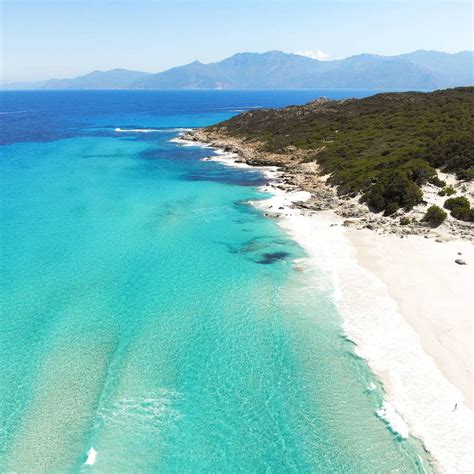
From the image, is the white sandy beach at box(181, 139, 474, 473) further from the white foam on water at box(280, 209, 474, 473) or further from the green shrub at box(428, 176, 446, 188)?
the green shrub at box(428, 176, 446, 188)

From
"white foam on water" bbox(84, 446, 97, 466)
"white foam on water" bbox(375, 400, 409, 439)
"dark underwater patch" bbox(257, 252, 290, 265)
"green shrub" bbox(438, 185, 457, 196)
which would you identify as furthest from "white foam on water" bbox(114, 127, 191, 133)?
"white foam on water" bbox(84, 446, 97, 466)

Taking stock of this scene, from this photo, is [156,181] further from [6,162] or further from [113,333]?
[113,333]

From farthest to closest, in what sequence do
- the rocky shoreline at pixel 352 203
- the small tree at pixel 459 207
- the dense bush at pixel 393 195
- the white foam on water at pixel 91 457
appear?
1. the dense bush at pixel 393 195
2. the small tree at pixel 459 207
3. the rocky shoreline at pixel 352 203
4. the white foam on water at pixel 91 457

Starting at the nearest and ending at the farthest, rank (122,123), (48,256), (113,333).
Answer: (113,333) → (48,256) → (122,123)

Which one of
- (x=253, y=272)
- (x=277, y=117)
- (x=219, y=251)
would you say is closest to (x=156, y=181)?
(x=219, y=251)

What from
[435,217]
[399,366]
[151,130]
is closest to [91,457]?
[399,366]

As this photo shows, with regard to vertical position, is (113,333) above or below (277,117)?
below

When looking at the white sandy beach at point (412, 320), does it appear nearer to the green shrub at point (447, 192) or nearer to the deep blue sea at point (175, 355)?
the deep blue sea at point (175, 355)

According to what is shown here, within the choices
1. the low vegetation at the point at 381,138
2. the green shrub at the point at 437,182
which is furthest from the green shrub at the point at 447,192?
the low vegetation at the point at 381,138
